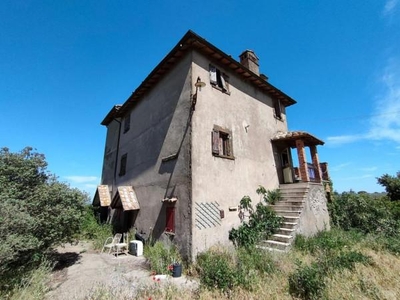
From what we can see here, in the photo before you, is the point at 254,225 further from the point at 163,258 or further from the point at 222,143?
the point at 163,258

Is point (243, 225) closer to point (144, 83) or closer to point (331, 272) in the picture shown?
point (331, 272)

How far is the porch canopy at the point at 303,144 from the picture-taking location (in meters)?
11.2

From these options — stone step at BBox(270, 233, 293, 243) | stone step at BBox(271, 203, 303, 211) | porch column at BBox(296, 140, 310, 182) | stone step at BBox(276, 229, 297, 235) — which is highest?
porch column at BBox(296, 140, 310, 182)

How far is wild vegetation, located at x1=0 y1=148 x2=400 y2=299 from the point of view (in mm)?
4699

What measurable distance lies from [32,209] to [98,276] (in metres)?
3.22

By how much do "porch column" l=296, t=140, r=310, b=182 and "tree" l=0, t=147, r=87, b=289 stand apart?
35.9ft

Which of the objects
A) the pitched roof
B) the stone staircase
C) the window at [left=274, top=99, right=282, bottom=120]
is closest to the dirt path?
the stone staircase

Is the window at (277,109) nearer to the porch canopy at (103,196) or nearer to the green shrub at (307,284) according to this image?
the green shrub at (307,284)

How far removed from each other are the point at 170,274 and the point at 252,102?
9.88 m

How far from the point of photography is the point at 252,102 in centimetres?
1219

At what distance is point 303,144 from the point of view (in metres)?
11.6

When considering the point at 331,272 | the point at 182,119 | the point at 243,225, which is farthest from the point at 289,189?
the point at 182,119

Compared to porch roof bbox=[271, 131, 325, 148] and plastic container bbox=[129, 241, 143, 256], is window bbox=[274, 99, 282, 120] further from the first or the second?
plastic container bbox=[129, 241, 143, 256]

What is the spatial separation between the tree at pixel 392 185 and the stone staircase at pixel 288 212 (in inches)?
600
